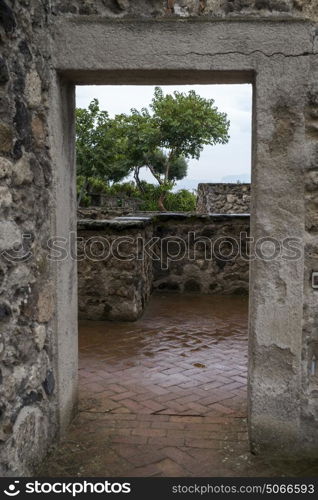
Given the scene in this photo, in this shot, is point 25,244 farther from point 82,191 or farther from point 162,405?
point 82,191

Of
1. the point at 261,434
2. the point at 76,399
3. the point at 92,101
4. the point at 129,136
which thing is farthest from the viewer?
the point at 129,136

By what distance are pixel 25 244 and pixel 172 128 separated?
19.5m

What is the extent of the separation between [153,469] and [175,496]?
0.28m

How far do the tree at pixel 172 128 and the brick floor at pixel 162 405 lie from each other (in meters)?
15.7

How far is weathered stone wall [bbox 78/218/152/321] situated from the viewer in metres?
5.36

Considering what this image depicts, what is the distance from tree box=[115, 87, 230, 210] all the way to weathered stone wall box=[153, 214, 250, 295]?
13.7m

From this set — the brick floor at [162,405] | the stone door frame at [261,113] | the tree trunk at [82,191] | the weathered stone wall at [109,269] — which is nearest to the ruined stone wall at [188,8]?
the stone door frame at [261,113]

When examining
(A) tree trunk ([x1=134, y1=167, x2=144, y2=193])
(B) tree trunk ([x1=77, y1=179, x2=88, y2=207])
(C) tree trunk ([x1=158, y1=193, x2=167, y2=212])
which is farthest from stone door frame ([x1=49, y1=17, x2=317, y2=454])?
(A) tree trunk ([x1=134, y1=167, x2=144, y2=193])

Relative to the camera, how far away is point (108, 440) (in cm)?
291

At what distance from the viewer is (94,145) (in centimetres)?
2106

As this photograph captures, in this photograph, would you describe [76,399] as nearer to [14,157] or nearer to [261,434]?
[261,434]

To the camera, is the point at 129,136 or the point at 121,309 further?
the point at 129,136

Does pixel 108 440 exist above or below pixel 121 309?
below

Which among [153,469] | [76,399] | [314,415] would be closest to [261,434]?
[314,415]
